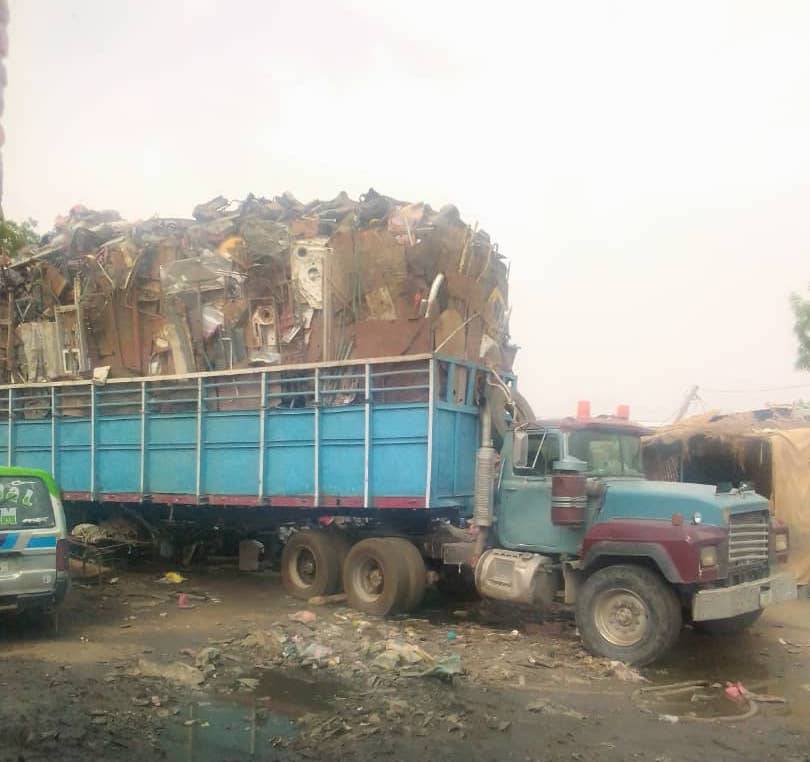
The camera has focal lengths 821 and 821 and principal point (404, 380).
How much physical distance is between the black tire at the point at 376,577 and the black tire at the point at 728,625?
304cm

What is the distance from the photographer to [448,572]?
9.90 meters

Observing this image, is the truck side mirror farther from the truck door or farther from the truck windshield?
the truck windshield

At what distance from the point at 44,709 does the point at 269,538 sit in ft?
21.1

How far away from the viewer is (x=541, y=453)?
8242 millimetres

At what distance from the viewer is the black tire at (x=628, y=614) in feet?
22.6

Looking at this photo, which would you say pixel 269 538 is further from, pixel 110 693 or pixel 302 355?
pixel 110 693

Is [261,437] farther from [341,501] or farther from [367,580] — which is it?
[367,580]

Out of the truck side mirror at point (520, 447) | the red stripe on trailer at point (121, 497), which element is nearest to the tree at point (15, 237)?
the red stripe on trailer at point (121, 497)

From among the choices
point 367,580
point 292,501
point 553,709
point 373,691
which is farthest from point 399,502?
point 553,709

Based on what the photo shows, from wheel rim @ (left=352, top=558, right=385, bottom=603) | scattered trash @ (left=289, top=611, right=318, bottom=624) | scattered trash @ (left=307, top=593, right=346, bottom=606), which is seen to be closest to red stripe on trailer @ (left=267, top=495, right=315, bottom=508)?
wheel rim @ (left=352, top=558, right=385, bottom=603)

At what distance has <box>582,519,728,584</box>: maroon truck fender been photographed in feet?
22.3

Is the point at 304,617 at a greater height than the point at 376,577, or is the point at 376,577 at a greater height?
the point at 376,577

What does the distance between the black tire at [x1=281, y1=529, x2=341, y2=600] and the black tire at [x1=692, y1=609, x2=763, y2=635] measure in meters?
4.01

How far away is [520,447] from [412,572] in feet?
6.22
